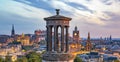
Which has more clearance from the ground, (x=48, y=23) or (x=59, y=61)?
(x=48, y=23)

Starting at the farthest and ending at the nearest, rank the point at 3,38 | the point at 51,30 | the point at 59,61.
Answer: the point at 3,38 < the point at 51,30 < the point at 59,61

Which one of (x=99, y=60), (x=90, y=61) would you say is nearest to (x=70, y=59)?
(x=90, y=61)

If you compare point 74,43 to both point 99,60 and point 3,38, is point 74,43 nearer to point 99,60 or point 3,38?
point 99,60

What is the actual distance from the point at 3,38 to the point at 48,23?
170593mm

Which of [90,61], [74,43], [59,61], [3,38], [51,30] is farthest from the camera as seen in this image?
[3,38]

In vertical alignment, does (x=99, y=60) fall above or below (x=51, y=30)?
below

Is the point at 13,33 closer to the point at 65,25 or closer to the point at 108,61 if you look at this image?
the point at 108,61

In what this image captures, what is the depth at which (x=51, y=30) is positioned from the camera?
752 inches

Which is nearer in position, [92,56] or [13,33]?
[92,56]

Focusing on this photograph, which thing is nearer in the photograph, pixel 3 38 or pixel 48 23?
pixel 48 23

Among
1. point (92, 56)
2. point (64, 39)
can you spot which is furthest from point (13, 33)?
point (64, 39)

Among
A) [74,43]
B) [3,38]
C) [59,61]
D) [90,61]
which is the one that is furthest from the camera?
[3,38]

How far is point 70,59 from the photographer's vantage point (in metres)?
18.3

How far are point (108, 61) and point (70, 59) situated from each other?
222 ft
